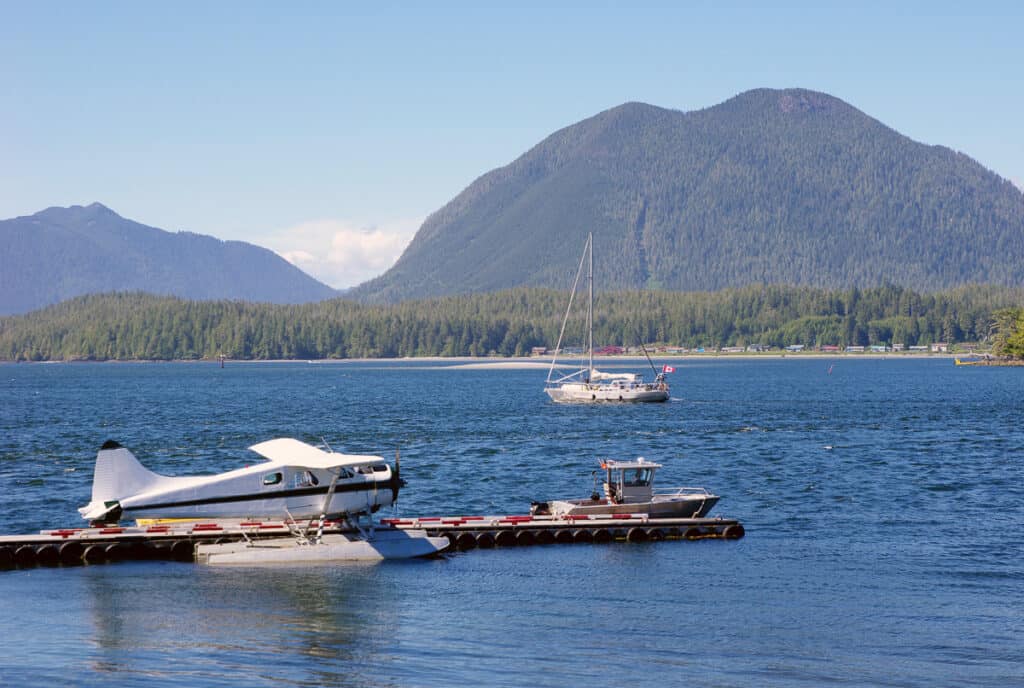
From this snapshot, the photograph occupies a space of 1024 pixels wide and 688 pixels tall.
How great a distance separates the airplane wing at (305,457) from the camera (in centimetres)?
4694

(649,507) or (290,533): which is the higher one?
(649,507)

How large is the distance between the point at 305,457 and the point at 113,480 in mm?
7854

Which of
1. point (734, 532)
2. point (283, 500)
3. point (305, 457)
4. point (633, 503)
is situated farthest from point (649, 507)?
point (283, 500)

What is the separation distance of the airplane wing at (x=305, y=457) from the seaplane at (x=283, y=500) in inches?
1.6

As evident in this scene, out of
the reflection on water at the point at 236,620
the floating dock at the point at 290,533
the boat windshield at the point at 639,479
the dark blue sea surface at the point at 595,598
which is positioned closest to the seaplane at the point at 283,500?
the floating dock at the point at 290,533

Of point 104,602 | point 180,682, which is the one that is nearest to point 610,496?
point 104,602

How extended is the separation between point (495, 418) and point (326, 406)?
35797mm

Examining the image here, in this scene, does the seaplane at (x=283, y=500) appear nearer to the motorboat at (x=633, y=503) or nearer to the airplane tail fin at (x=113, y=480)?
the airplane tail fin at (x=113, y=480)

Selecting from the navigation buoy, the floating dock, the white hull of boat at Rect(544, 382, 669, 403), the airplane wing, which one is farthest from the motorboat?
the white hull of boat at Rect(544, 382, 669, 403)

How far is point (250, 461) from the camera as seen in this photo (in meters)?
85.8

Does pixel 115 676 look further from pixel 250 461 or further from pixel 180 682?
pixel 250 461

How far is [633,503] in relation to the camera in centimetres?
5509

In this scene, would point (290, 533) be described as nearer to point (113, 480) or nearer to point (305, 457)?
point (305, 457)

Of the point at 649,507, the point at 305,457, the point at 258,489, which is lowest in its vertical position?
the point at 649,507
